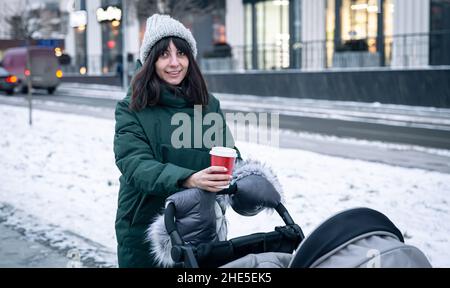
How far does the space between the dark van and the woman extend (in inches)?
1122

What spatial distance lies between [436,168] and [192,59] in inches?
308

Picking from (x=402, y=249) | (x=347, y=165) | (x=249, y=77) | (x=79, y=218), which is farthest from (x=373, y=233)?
(x=249, y=77)

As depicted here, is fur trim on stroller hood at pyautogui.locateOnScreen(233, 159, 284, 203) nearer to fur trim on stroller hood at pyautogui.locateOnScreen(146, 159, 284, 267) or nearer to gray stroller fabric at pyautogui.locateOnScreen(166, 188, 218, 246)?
fur trim on stroller hood at pyautogui.locateOnScreen(146, 159, 284, 267)

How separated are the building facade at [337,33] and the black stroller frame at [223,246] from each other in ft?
62.0

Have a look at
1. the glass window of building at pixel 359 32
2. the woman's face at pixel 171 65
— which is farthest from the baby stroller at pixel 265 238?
the glass window of building at pixel 359 32

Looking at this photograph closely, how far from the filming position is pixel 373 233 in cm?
217

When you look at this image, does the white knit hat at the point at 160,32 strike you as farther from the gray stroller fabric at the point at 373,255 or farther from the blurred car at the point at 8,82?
the blurred car at the point at 8,82

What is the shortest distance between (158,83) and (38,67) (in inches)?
1141

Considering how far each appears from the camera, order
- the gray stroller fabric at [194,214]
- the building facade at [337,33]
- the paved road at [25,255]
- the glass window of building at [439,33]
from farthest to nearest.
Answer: the building facade at [337,33] < the glass window of building at [439,33] < the paved road at [25,255] < the gray stroller fabric at [194,214]

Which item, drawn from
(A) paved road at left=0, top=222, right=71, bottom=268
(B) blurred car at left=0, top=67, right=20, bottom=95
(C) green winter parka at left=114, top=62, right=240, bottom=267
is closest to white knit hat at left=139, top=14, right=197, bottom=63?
(C) green winter parka at left=114, top=62, right=240, bottom=267

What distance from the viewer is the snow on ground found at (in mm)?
6215

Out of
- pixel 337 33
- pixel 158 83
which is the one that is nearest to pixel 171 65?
pixel 158 83

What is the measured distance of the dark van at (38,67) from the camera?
1189 inches

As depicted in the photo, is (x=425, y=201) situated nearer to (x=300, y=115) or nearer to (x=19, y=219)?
(x=19, y=219)
